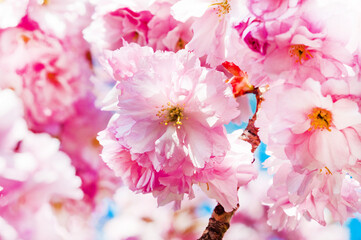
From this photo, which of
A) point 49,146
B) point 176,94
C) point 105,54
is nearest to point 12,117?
point 49,146

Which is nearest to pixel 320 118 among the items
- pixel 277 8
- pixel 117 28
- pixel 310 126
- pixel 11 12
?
pixel 310 126

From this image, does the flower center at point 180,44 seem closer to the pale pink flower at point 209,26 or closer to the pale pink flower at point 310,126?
the pale pink flower at point 209,26

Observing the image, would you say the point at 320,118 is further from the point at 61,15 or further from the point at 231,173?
the point at 61,15

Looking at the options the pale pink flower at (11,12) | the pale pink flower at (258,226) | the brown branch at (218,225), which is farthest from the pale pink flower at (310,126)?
the pale pink flower at (258,226)

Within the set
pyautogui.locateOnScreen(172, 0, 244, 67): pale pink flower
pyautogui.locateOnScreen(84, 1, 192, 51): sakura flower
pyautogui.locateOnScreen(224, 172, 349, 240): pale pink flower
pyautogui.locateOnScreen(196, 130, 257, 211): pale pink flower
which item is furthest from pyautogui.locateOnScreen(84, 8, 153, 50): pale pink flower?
pyautogui.locateOnScreen(224, 172, 349, 240): pale pink flower

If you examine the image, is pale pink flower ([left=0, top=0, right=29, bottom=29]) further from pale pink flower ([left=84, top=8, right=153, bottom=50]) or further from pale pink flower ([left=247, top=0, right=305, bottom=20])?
pale pink flower ([left=247, top=0, right=305, bottom=20])

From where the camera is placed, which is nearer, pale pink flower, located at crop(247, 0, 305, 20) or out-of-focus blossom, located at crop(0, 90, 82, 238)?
pale pink flower, located at crop(247, 0, 305, 20)

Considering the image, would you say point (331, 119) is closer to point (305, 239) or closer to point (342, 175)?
point (342, 175)
